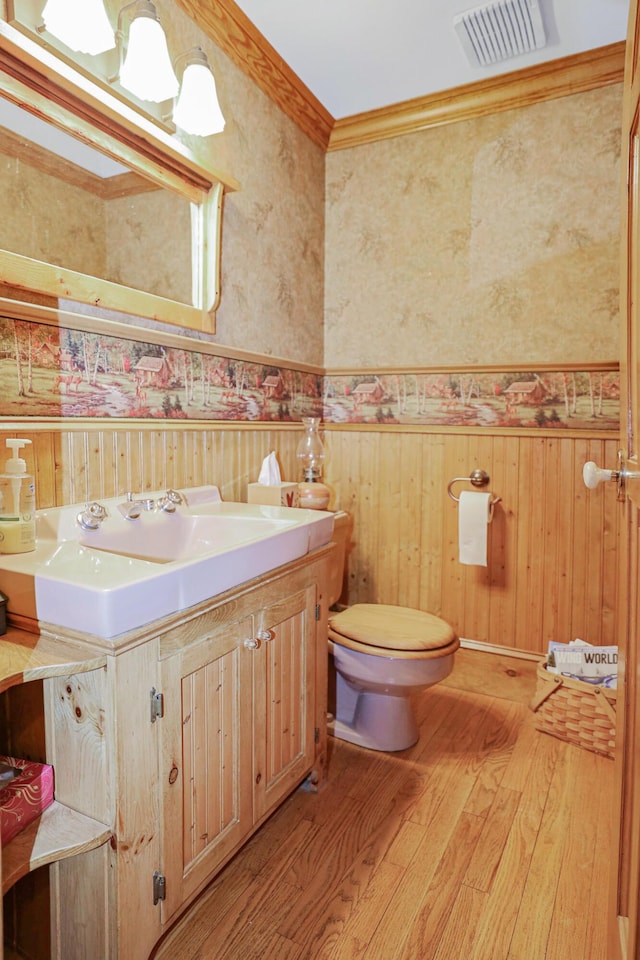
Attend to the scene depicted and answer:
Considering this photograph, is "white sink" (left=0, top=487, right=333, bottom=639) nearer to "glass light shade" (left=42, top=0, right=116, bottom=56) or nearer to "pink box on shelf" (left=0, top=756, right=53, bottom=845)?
"pink box on shelf" (left=0, top=756, right=53, bottom=845)

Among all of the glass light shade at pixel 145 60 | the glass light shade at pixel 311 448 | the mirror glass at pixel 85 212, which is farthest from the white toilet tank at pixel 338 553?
the glass light shade at pixel 145 60

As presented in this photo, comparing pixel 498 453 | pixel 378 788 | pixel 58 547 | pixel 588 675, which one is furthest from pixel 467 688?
pixel 58 547

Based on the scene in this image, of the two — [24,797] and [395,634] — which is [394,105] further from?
[24,797]

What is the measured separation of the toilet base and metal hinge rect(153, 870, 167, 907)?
1005 millimetres

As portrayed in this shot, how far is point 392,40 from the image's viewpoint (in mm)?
2176

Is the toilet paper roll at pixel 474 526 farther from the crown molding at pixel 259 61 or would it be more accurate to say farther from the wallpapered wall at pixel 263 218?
the crown molding at pixel 259 61

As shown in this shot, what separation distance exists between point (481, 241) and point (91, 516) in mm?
2077

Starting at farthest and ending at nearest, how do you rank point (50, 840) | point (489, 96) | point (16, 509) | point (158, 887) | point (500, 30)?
point (489, 96)
point (500, 30)
point (16, 509)
point (158, 887)
point (50, 840)

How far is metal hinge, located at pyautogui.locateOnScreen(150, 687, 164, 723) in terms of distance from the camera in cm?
104

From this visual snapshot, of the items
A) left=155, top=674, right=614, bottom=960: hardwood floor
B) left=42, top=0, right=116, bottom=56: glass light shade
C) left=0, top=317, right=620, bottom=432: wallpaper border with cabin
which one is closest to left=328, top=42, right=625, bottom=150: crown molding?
left=0, top=317, right=620, bottom=432: wallpaper border with cabin

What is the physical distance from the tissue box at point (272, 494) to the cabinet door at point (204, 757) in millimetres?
831

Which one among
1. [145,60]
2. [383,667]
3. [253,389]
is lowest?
[383,667]

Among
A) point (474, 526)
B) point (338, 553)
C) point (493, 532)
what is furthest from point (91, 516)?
point (493, 532)

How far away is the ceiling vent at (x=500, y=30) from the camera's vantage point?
2.00 m
